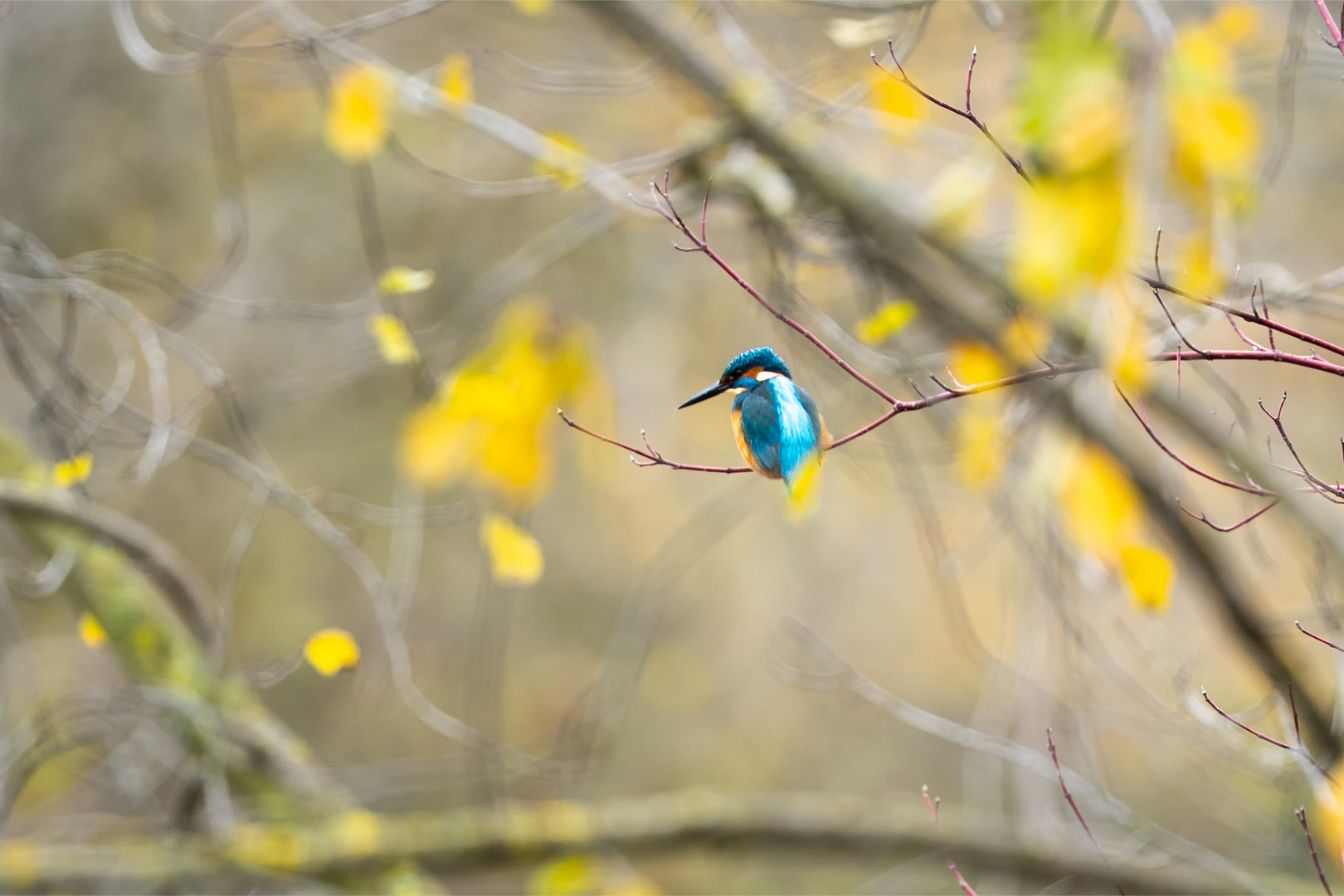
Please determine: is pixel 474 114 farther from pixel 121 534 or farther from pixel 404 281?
pixel 121 534

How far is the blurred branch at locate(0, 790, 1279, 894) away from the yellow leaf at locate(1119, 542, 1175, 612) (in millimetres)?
860

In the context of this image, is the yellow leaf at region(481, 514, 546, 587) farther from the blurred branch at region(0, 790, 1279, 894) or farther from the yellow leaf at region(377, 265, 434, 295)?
the blurred branch at region(0, 790, 1279, 894)

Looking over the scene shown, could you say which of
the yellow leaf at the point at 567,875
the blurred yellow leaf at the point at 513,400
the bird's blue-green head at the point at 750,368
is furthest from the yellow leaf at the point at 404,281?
the yellow leaf at the point at 567,875

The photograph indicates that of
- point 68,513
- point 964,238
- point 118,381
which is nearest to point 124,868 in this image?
point 68,513

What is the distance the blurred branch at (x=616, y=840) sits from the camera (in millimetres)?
1785

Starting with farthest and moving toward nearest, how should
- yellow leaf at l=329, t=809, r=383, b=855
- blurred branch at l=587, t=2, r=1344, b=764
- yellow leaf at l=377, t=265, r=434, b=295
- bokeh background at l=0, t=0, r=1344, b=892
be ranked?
bokeh background at l=0, t=0, r=1344, b=892, yellow leaf at l=329, t=809, r=383, b=855, blurred branch at l=587, t=2, r=1344, b=764, yellow leaf at l=377, t=265, r=434, b=295

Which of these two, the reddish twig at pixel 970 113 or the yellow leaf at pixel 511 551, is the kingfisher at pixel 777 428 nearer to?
the reddish twig at pixel 970 113

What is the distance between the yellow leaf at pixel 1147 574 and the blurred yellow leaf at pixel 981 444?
0.32m

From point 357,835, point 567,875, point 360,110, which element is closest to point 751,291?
point 360,110

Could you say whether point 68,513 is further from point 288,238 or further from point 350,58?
point 288,238

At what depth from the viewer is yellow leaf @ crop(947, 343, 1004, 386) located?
1.52 metres

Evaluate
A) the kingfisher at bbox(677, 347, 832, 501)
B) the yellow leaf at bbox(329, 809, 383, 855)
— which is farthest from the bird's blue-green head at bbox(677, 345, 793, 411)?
the yellow leaf at bbox(329, 809, 383, 855)

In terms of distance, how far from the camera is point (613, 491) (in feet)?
11.9

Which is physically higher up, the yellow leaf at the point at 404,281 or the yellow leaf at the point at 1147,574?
the yellow leaf at the point at 404,281
